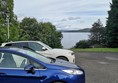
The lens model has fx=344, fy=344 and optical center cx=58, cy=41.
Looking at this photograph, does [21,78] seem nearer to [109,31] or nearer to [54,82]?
[54,82]

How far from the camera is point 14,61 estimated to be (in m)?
8.85

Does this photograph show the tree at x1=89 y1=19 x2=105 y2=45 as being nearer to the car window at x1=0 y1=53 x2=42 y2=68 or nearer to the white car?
the white car

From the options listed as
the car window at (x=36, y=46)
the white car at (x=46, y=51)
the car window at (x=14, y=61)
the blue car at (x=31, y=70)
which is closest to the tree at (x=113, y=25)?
the white car at (x=46, y=51)

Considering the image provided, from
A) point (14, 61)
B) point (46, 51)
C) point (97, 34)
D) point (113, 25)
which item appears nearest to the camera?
point (14, 61)

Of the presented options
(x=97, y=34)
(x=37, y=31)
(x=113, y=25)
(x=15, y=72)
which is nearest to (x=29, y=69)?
(x=15, y=72)

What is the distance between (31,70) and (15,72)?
1.35ft

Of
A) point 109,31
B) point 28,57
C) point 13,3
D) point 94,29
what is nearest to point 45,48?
point 28,57

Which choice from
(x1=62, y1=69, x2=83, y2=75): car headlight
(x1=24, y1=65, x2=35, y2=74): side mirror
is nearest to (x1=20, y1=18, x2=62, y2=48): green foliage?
(x1=62, y1=69, x2=83, y2=75): car headlight

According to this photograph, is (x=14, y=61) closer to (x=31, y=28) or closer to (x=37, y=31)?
(x=37, y=31)

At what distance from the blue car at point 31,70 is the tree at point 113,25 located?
3832 centimetres

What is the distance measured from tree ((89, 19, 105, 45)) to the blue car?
54312 millimetres

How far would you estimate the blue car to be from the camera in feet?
28.4

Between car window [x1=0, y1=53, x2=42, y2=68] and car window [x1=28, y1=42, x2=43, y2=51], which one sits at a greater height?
car window [x1=0, y1=53, x2=42, y2=68]

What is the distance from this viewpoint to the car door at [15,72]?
8.65 metres
